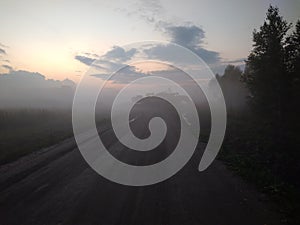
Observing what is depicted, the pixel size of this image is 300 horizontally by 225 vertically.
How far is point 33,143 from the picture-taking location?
1449 cm

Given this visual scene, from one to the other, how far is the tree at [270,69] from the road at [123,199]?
546 inches

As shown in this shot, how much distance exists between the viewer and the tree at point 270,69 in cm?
1969

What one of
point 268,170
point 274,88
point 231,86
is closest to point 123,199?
point 268,170

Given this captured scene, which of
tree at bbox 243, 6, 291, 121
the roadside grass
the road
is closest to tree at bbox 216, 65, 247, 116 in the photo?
tree at bbox 243, 6, 291, 121

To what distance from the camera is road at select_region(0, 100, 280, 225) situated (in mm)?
5066

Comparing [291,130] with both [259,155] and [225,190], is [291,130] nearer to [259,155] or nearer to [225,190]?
[259,155]

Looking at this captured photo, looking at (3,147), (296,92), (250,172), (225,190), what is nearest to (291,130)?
(296,92)

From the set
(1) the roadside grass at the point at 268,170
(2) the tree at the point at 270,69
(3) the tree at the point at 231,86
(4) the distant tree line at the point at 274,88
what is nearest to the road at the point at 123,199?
(1) the roadside grass at the point at 268,170

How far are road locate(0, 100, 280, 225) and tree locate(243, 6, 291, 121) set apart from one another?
45.5 feet

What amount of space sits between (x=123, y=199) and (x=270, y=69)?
18.4m

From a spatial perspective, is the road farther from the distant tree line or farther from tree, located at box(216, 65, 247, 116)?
→ tree, located at box(216, 65, 247, 116)

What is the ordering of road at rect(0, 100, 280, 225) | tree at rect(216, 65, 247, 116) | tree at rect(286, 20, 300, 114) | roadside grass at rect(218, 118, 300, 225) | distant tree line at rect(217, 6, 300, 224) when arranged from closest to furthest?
road at rect(0, 100, 280, 225), roadside grass at rect(218, 118, 300, 225), distant tree line at rect(217, 6, 300, 224), tree at rect(286, 20, 300, 114), tree at rect(216, 65, 247, 116)

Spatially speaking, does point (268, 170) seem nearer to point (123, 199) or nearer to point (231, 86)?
point (123, 199)

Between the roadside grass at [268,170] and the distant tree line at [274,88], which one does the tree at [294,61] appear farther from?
the roadside grass at [268,170]
